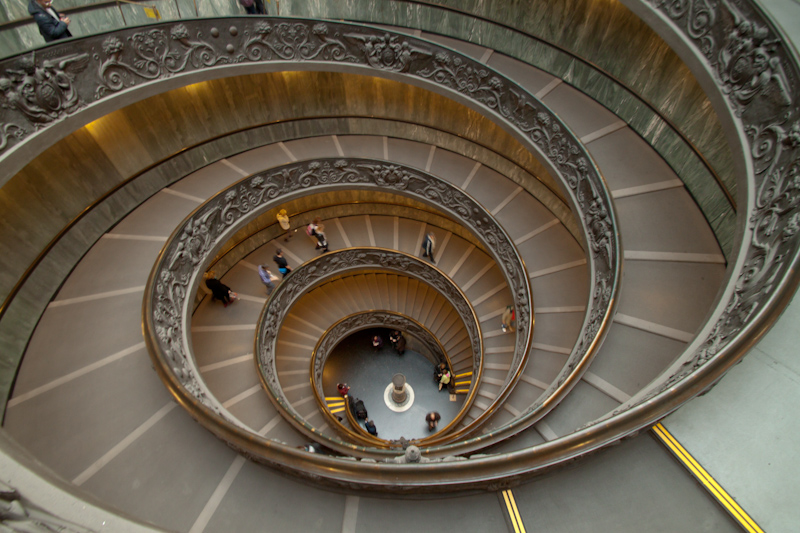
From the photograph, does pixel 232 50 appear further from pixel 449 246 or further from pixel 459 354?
pixel 459 354

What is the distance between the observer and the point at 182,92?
369 inches

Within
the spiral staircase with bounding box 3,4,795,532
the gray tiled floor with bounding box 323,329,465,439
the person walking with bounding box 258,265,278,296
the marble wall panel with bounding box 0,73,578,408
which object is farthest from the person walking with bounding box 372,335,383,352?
the marble wall panel with bounding box 0,73,578,408

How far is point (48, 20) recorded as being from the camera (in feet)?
20.6

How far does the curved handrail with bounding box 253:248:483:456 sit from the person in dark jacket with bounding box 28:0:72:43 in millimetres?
6733

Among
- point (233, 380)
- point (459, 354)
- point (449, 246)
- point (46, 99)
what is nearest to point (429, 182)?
point (449, 246)

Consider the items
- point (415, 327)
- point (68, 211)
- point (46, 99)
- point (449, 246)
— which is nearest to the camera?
point (46, 99)

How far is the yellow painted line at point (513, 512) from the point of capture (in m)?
3.42

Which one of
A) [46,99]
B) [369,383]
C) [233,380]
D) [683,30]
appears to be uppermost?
[683,30]

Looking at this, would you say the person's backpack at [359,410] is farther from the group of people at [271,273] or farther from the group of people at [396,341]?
the group of people at [271,273]

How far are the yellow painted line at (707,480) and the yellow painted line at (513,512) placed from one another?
1479 millimetres

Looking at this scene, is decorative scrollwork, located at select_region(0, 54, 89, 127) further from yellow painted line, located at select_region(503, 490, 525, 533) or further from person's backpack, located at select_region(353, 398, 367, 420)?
person's backpack, located at select_region(353, 398, 367, 420)

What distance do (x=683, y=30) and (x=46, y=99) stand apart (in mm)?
10496

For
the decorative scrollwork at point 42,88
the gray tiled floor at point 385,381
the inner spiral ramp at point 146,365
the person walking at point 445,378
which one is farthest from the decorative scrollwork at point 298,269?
the gray tiled floor at point 385,381

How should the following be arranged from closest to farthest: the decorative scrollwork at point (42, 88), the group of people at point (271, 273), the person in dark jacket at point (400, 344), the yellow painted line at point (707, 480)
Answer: the yellow painted line at point (707, 480) → the decorative scrollwork at point (42, 88) → the group of people at point (271, 273) → the person in dark jacket at point (400, 344)
